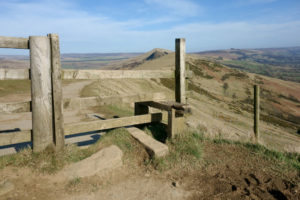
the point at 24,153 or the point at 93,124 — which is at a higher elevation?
the point at 93,124

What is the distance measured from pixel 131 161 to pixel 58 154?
121 cm

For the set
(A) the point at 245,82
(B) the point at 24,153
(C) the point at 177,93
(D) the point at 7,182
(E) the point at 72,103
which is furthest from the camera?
(A) the point at 245,82

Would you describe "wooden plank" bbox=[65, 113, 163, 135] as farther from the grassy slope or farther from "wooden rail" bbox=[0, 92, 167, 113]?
"wooden rail" bbox=[0, 92, 167, 113]

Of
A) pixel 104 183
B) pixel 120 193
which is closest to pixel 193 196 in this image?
pixel 120 193

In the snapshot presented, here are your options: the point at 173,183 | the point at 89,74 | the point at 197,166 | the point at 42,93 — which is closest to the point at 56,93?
the point at 42,93

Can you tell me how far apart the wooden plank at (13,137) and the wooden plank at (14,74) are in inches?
34.2

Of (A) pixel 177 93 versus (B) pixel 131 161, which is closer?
(B) pixel 131 161

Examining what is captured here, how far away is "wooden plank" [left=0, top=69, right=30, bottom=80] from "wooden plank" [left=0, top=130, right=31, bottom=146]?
87 centimetres

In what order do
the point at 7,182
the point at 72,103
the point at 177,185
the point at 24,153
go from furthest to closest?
1. the point at 72,103
2. the point at 24,153
3. the point at 177,185
4. the point at 7,182

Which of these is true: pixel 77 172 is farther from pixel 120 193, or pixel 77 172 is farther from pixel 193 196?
pixel 193 196

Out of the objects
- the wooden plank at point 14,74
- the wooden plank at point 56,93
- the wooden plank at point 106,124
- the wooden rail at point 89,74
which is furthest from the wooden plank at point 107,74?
the wooden plank at point 106,124

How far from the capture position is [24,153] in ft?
12.7

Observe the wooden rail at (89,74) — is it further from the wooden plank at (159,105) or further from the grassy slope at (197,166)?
the grassy slope at (197,166)

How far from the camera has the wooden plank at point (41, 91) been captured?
3.79 metres
